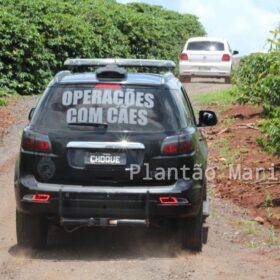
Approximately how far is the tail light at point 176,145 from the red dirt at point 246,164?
2.56m

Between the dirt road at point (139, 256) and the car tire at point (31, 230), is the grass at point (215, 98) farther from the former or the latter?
the car tire at point (31, 230)

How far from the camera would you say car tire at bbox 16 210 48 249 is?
27.8 ft

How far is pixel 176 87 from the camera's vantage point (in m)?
8.95

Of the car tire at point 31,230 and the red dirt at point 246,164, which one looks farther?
the red dirt at point 246,164

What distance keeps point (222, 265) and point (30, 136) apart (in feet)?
7.06

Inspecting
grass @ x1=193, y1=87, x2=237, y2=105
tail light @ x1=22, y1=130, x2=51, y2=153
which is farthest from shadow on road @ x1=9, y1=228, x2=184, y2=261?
grass @ x1=193, y1=87, x2=237, y2=105

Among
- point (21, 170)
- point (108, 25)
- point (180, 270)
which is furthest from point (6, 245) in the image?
point (108, 25)

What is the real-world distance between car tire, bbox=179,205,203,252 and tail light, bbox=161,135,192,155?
0.65m

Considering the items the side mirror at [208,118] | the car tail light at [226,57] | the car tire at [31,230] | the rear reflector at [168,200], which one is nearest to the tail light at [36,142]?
the car tire at [31,230]

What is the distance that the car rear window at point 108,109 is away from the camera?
8266 mm

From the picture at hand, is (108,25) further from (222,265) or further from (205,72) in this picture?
(222,265)

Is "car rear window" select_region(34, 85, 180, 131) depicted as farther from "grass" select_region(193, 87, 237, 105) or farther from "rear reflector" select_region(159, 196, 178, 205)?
"grass" select_region(193, 87, 237, 105)

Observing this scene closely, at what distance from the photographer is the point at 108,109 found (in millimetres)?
8367

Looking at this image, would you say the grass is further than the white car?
No
